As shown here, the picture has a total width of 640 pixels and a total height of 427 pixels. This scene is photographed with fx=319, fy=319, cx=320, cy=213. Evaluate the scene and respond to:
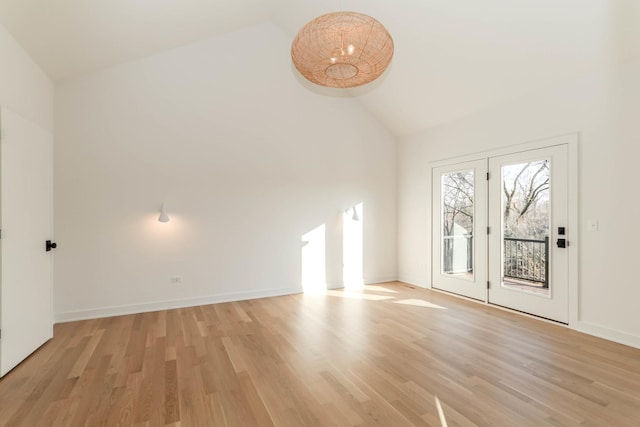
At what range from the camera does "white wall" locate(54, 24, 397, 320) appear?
4.12 meters

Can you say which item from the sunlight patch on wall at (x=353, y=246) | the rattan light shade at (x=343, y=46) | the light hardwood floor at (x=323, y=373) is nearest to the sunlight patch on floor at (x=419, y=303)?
the light hardwood floor at (x=323, y=373)

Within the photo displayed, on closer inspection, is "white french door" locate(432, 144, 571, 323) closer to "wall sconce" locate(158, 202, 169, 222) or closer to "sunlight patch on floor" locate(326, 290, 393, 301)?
"sunlight patch on floor" locate(326, 290, 393, 301)

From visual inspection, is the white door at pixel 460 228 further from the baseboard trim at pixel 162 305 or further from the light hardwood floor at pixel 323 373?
the baseboard trim at pixel 162 305

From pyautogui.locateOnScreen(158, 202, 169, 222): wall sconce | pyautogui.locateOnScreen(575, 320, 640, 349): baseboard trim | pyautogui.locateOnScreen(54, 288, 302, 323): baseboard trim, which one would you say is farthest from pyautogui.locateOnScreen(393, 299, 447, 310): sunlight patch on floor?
pyautogui.locateOnScreen(158, 202, 169, 222): wall sconce

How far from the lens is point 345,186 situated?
5.81 m

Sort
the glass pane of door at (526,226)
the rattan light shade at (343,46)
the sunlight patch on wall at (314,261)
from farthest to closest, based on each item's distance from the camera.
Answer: the sunlight patch on wall at (314,261), the glass pane of door at (526,226), the rattan light shade at (343,46)

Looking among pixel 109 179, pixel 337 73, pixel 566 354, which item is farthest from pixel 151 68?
pixel 566 354

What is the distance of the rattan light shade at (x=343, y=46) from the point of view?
7.73 feet

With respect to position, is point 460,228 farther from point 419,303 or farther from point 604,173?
point 604,173

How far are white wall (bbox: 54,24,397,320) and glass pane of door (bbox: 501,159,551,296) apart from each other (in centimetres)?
236

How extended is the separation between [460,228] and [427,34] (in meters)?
2.85

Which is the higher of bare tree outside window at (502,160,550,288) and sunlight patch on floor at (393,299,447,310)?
bare tree outside window at (502,160,550,288)

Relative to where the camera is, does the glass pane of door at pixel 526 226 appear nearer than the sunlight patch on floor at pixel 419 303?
Yes

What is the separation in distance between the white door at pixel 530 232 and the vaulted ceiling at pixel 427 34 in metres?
0.96
